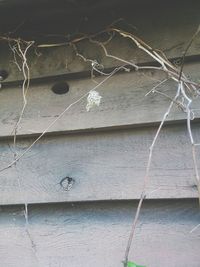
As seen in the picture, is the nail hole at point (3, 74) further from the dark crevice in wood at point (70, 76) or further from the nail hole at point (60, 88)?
the nail hole at point (60, 88)

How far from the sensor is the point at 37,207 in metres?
1.13

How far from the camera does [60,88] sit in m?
1.24

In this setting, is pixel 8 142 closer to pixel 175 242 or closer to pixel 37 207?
pixel 37 207

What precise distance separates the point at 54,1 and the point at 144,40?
26cm

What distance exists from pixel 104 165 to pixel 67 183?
0.35 ft

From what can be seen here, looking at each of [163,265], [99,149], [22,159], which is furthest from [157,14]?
[163,265]

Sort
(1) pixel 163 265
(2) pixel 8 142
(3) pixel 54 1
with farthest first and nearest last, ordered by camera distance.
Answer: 1. (2) pixel 8 142
2. (3) pixel 54 1
3. (1) pixel 163 265

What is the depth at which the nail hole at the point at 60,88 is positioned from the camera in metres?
1.22

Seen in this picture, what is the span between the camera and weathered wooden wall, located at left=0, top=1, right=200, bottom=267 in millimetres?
1015

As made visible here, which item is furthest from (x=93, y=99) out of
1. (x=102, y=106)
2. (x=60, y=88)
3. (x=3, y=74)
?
(x=3, y=74)

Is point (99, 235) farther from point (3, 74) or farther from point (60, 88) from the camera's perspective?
point (3, 74)

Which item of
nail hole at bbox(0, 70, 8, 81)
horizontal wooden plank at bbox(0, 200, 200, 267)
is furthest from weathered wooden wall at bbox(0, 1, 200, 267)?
nail hole at bbox(0, 70, 8, 81)

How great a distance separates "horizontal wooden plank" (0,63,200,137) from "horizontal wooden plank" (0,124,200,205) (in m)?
0.03

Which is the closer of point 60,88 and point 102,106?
point 102,106
